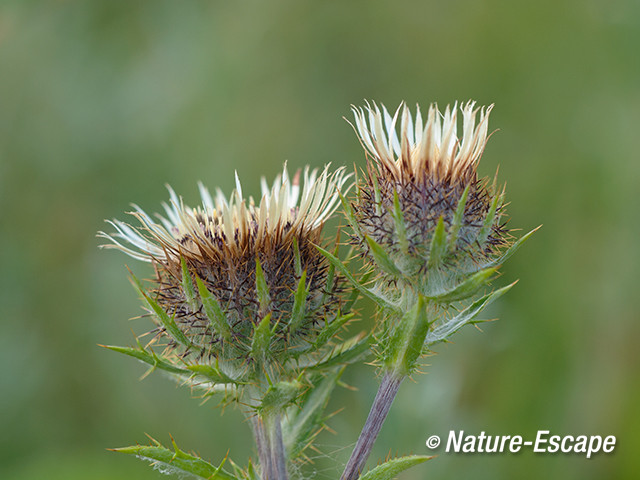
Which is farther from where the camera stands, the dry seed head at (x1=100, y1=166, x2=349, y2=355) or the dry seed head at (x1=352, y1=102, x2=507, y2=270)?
the dry seed head at (x1=100, y1=166, x2=349, y2=355)

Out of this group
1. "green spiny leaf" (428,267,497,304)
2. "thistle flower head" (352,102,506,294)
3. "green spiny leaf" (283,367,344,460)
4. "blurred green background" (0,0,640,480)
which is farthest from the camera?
"blurred green background" (0,0,640,480)

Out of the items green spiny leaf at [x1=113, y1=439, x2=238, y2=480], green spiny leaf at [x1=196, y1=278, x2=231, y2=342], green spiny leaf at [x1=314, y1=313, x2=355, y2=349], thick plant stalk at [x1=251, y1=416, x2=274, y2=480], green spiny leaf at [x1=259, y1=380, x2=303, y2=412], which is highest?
green spiny leaf at [x1=314, y1=313, x2=355, y2=349]

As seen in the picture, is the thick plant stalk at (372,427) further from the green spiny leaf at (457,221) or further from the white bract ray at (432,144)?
the white bract ray at (432,144)

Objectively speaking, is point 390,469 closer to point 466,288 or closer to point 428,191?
point 466,288

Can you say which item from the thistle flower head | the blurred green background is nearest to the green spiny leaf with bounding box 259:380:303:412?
the thistle flower head

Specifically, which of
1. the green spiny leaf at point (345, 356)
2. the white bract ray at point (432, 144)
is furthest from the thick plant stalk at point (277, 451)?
the white bract ray at point (432, 144)

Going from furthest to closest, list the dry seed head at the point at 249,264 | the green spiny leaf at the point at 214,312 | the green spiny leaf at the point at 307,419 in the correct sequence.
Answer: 1. the green spiny leaf at the point at 307,419
2. the dry seed head at the point at 249,264
3. the green spiny leaf at the point at 214,312

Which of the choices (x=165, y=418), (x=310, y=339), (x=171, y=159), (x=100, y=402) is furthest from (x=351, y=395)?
(x=171, y=159)

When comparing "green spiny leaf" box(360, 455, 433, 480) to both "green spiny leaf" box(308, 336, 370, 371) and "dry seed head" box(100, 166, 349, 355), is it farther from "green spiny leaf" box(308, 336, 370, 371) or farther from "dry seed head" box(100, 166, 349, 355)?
"dry seed head" box(100, 166, 349, 355)
